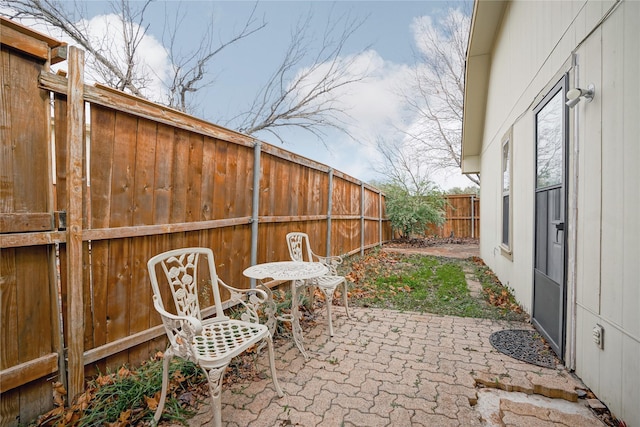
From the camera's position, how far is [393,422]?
6.64 ft

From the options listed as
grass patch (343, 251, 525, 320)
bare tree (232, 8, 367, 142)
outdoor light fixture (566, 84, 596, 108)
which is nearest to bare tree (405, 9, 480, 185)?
bare tree (232, 8, 367, 142)

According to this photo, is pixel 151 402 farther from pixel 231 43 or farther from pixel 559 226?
pixel 231 43

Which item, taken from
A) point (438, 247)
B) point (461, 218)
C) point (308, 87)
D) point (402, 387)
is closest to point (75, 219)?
point (402, 387)

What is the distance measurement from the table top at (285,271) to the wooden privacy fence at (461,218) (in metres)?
11.8

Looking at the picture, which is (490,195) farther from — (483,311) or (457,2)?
(457,2)

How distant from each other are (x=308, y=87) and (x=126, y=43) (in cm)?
419

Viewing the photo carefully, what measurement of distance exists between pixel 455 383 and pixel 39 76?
340cm

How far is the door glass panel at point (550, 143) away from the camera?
9.79 ft

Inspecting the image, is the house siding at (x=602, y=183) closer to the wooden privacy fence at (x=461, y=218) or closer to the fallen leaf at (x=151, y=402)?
the fallen leaf at (x=151, y=402)

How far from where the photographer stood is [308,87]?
8.47m

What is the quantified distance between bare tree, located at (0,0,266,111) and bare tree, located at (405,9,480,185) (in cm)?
1108

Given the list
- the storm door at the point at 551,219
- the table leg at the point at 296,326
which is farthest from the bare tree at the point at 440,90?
the table leg at the point at 296,326

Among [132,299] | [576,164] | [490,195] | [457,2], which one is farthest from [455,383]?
[457,2]

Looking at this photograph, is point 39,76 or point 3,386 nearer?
point 3,386
